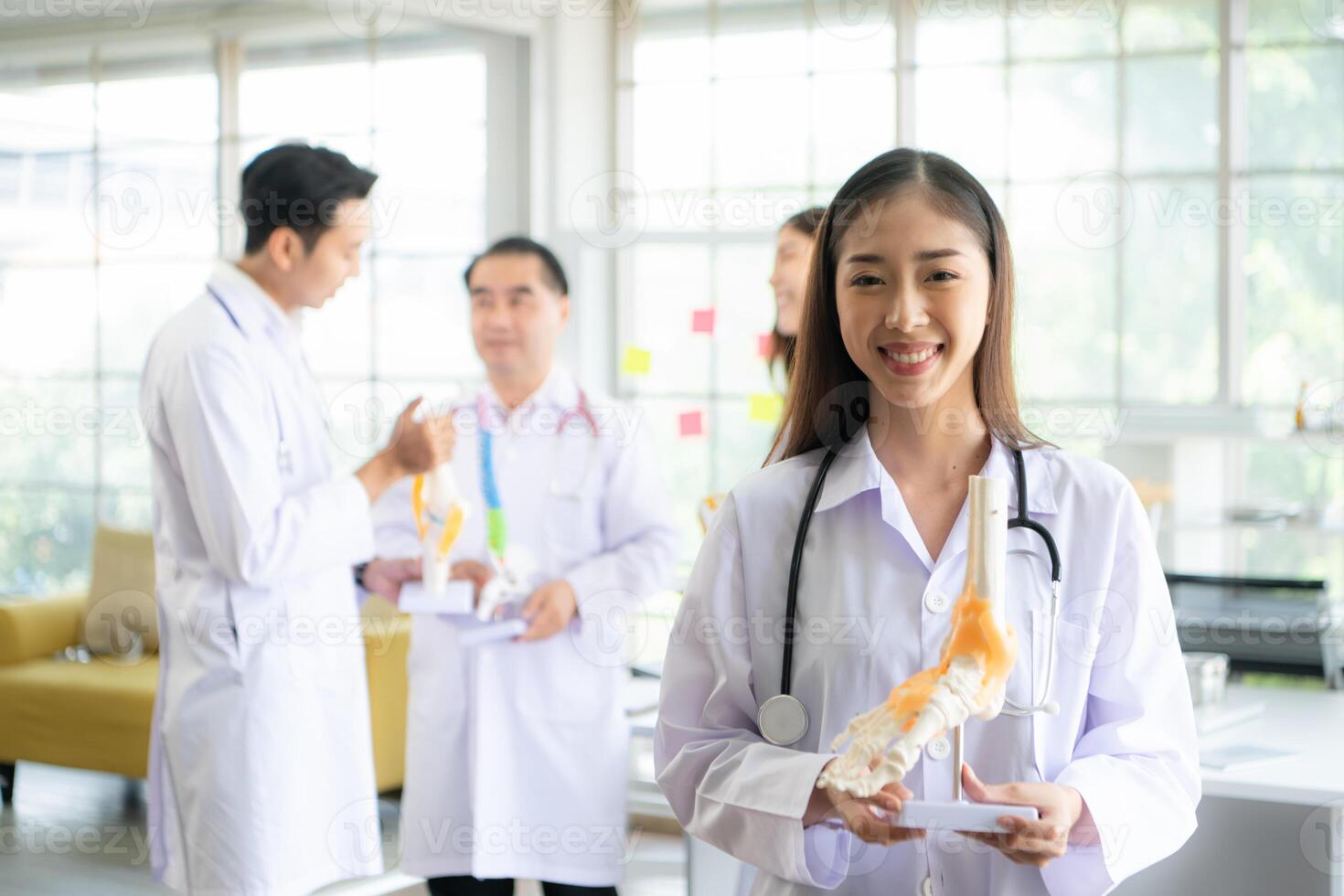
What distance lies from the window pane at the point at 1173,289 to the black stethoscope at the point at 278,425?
2.99 metres

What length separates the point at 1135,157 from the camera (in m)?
4.24

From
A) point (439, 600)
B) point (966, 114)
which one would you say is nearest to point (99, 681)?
point (439, 600)

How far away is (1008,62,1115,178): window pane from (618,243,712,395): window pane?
117 cm

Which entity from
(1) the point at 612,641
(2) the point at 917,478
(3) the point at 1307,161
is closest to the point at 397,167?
(1) the point at 612,641

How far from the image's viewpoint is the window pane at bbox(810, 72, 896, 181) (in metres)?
4.51

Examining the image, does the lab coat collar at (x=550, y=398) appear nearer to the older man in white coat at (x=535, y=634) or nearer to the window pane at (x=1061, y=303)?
the older man in white coat at (x=535, y=634)

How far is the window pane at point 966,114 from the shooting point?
4.37 m

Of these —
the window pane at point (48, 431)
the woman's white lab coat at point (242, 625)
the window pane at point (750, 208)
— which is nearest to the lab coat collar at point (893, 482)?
the woman's white lab coat at point (242, 625)

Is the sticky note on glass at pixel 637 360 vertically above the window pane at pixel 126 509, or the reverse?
the sticky note on glass at pixel 637 360

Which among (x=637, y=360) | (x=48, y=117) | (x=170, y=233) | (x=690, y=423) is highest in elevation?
(x=48, y=117)

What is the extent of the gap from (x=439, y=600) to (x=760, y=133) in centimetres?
270

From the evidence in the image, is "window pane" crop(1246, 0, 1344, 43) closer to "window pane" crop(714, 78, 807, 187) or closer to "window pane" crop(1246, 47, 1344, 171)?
"window pane" crop(1246, 47, 1344, 171)

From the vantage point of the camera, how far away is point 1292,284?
13.5ft

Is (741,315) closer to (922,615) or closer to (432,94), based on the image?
(432,94)
